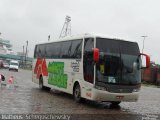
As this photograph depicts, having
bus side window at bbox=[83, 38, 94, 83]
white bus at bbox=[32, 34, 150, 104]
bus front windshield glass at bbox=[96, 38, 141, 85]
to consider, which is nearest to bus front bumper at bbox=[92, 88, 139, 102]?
white bus at bbox=[32, 34, 150, 104]

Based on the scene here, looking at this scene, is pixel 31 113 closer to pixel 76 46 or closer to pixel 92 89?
pixel 92 89

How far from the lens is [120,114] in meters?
14.6

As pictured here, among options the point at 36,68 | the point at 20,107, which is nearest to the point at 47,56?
the point at 36,68

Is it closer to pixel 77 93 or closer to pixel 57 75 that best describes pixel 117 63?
pixel 77 93

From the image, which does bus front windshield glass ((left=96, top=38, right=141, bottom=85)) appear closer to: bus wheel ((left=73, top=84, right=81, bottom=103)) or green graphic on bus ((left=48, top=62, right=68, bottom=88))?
bus wheel ((left=73, top=84, right=81, bottom=103))

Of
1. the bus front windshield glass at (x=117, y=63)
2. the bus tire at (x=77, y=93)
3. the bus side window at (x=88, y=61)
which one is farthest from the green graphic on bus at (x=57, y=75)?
the bus front windshield glass at (x=117, y=63)

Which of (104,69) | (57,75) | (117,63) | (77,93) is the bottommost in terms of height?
(77,93)

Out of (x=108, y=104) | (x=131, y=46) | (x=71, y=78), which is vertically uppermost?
(x=131, y=46)

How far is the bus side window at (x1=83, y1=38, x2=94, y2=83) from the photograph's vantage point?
53.8ft

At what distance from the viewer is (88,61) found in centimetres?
1672

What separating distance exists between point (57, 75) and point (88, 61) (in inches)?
186

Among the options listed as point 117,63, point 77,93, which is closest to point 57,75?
point 77,93

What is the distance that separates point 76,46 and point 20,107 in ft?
17.5

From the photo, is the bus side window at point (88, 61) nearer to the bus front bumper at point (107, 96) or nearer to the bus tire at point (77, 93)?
the bus front bumper at point (107, 96)
